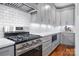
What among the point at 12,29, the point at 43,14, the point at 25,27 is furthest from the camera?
the point at 43,14

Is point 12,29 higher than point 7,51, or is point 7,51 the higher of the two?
point 12,29

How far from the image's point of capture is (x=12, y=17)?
130 cm

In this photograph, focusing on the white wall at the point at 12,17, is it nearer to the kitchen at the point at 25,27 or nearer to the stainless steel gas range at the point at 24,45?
the kitchen at the point at 25,27

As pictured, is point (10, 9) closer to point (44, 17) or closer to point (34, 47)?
point (34, 47)

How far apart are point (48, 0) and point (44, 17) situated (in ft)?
4.47

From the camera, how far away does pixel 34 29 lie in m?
1.77

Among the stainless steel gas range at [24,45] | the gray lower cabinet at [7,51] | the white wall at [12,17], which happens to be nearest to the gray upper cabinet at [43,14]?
the white wall at [12,17]

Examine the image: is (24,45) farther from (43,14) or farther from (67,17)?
(43,14)

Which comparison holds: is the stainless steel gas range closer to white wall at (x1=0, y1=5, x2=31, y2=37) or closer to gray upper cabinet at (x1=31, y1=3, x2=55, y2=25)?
white wall at (x1=0, y1=5, x2=31, y2=37)

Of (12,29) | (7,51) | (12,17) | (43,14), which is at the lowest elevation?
(7,51)

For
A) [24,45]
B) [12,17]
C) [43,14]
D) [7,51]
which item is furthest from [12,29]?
[43,14]

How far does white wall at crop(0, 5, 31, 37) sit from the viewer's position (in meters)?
1.15

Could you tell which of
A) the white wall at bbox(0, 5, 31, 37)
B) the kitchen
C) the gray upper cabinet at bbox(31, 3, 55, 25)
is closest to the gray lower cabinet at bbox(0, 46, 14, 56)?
the kitchen

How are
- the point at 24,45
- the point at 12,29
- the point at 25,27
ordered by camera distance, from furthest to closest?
the point at 25,27 → the point at 12,29 → the point at 24,45
